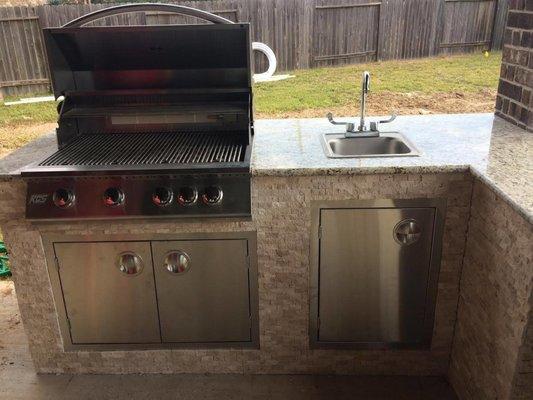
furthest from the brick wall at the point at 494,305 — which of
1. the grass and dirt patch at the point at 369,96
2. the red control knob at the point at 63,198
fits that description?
the grass and dirt patch at the point at 369,96

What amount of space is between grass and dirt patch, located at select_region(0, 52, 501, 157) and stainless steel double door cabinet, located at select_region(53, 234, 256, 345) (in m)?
3.77

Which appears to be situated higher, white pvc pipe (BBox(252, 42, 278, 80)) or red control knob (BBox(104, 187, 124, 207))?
white pvc pipe (BBox(252, 42, 278, 80))

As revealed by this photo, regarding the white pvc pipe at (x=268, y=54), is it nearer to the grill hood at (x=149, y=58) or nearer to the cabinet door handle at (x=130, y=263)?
the grill hood at (x=149, y=58)

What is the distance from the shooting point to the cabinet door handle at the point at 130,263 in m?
1.98

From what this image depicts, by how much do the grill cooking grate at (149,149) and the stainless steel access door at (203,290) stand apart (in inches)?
13.5

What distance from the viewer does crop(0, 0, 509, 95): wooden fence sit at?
729 cm

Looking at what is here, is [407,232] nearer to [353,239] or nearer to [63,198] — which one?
[353,239]

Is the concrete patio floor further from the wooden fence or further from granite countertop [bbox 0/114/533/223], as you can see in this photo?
the wooden fence

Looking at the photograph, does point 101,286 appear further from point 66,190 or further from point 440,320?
point 440,320

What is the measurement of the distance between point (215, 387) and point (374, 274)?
86cm

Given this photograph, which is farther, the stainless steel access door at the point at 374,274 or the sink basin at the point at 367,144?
the sink basin at the point at 367,144

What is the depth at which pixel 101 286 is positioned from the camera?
80.2 inches

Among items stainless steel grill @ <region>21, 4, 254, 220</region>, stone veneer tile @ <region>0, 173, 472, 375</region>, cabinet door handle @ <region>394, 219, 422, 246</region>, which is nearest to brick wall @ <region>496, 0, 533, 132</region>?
stone veneer tile @ <region>0, 173, 472, 375</region>

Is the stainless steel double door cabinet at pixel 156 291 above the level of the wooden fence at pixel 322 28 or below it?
below
